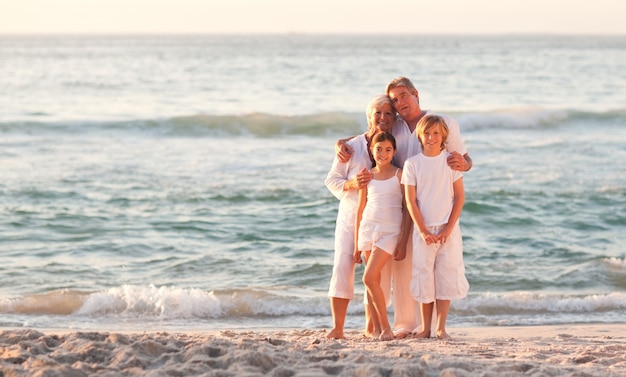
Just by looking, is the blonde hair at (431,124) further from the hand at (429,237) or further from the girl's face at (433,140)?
the hand at (429,237)

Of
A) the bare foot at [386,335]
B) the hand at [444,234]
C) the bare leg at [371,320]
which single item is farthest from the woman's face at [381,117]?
the bare foot at [386,335]

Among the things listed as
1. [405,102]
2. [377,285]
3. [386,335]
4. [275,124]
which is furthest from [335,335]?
[275,124]

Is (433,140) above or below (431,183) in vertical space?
above

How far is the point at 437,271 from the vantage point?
5949mm

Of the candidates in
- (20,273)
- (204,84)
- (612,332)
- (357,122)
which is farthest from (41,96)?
(612,332)

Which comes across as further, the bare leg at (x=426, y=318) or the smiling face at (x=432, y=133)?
the bare leg at (x=426, y=318)

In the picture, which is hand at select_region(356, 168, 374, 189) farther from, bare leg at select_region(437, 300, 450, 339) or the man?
bare leg at select_region(437, 300, 450, 339)

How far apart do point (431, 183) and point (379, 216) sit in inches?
16.0

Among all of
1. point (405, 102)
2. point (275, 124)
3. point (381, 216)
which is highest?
point (405, 102)

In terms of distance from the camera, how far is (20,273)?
30.0ft

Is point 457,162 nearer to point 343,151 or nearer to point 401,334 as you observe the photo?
point 343,151

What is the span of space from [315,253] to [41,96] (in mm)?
20970

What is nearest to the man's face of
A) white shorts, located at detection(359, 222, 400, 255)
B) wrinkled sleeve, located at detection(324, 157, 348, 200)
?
wrinkled sleeve, located at detection(324, 157, 348, 200)

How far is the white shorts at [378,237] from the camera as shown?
5.88 m
